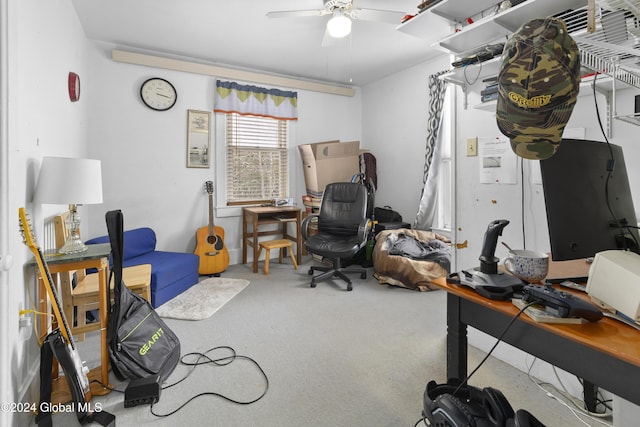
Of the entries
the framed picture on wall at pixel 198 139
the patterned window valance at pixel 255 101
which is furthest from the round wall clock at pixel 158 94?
the patterned window valance at pixel 255 101

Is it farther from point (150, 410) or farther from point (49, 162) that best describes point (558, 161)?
point (49, 162)

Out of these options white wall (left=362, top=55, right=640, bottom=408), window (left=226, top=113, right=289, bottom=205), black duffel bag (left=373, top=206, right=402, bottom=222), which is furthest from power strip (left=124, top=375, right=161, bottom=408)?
black duffel bag (left=373, top=206, right=402, bottom=222)

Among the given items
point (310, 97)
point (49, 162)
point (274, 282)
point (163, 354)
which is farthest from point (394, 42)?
point (163, 354)

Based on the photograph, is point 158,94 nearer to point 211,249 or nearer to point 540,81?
point 211,249

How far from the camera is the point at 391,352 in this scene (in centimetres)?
200

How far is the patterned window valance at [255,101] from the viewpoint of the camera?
3.90 m

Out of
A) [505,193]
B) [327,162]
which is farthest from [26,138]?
[327,162]

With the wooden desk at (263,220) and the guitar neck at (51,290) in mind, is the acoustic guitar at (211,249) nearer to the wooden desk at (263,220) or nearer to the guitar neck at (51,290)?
the wooden desk at (263,220)

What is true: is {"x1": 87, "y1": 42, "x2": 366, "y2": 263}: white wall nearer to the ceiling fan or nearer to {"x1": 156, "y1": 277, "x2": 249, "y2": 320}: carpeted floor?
{"x1": 156, "y1": 277, "x2": 249, "y2": 320}: carpeted floor

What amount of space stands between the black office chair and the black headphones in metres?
1.99

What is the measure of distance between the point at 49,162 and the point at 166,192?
84.8 inches

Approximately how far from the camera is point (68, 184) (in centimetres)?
162

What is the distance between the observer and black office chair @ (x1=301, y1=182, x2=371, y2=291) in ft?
10.1

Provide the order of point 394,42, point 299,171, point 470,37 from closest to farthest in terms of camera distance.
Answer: point 470,37
point 394,42
point 299,171
